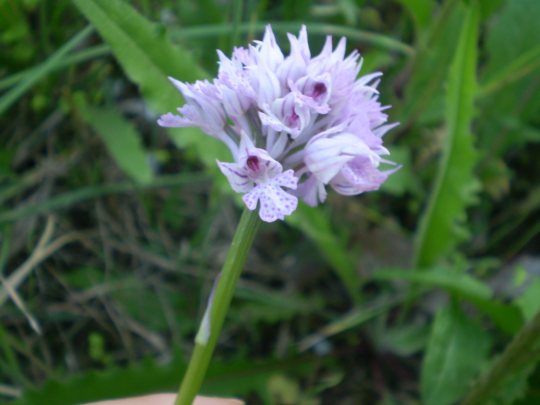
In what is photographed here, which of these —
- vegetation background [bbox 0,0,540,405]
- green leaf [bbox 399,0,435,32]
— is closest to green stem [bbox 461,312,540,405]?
vegetation background [bbox 0,0,540,405]

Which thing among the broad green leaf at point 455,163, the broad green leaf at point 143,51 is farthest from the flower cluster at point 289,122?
the broad green leaf at point 455,163

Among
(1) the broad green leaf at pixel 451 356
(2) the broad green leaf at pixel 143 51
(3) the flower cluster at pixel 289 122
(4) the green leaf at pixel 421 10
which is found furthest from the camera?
(4) the green leaf at pixel 421 10

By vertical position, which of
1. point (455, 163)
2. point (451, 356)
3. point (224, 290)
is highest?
point (455, 163)

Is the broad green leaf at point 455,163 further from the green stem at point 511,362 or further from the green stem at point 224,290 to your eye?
the green stem at point 224,290

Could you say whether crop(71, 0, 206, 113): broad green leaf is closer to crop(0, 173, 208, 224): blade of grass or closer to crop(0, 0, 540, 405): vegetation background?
crop(0, 0, 540, 405): vegetation background

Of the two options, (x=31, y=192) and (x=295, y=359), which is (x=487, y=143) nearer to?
(x=295, y=359)

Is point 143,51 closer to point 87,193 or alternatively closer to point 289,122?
point 87,193

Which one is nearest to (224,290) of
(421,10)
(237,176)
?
(237,176)
